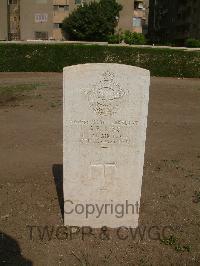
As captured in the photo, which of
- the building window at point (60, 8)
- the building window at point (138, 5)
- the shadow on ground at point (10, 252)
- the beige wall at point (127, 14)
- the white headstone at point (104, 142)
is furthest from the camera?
the building window at point (138, 5)

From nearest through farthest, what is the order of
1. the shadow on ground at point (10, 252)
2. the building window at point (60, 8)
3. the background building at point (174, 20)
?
the shadow on ground at point (10, 252)
the building window at point (60, 8)
the background building at point (174, 20)

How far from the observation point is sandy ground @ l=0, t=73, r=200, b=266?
4641 mm

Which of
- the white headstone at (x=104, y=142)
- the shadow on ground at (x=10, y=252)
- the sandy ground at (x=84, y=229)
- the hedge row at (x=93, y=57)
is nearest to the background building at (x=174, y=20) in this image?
the hedge row at (x=93, y=57)

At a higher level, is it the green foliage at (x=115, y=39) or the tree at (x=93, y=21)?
the tree at (x=93, y=21)

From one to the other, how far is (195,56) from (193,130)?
1537 cm

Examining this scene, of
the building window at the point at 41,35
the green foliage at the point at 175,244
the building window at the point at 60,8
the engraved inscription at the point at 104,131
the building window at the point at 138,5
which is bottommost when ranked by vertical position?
the green foliage at the point at 175,244

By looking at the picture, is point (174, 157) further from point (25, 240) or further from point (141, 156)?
point (25, 240)

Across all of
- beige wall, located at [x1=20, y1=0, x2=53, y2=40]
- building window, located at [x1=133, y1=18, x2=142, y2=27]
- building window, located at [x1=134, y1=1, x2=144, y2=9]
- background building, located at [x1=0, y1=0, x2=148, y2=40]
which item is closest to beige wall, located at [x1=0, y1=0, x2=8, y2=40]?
background building, located at [x1=0, y1=0, x2=148, y2=40]

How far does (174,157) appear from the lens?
833 cm

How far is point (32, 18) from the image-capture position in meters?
50.0

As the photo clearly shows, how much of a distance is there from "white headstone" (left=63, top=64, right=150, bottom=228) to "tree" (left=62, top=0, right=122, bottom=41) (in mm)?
45438

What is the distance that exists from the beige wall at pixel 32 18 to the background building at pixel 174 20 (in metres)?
21.4

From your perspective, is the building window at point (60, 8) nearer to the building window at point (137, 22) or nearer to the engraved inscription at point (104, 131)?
the building window at point (137, 22)

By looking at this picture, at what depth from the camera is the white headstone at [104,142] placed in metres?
4.57
